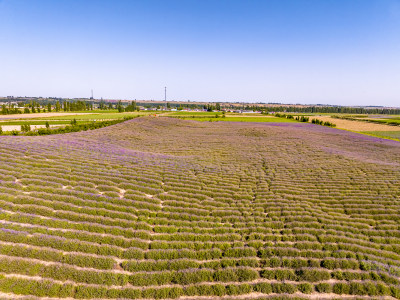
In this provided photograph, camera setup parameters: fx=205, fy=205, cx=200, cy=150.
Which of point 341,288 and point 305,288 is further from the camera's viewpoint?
point 341,288

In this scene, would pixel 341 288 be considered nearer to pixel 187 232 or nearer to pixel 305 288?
pixel 305 288

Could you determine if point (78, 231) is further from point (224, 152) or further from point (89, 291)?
point (224, 152)

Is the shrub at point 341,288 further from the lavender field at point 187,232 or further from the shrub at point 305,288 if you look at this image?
the shrub at point 305,288

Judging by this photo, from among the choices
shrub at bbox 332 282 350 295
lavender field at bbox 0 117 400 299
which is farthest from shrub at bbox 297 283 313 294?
shrub at bbox 332 282 350 295

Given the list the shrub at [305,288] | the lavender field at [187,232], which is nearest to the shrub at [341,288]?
the lavender field at [187,232]

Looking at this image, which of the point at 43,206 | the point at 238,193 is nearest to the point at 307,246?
the point at 238,193

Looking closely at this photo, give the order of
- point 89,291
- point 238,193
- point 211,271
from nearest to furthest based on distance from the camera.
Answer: point 89,291 < point 211,271 < point 238,193

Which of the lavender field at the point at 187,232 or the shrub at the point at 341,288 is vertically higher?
the lavender field at the point at 187,232

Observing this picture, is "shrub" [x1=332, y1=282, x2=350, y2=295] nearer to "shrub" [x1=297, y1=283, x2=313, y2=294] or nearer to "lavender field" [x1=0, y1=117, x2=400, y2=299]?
"lavender field" [x1=0, y1=117, x2=400, y2=299]

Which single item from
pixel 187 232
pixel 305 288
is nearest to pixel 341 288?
pixel 305 288
